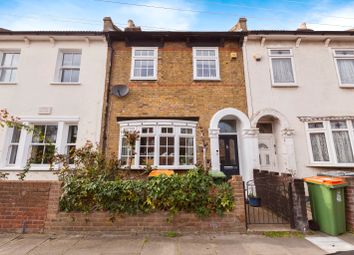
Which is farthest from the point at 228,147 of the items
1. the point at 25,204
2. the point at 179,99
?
the point at 25,204

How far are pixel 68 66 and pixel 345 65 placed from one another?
44.3 ft

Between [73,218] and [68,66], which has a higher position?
[68,66]

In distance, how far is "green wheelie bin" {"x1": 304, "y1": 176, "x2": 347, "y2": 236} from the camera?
4098mm

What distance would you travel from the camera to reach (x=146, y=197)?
4.24 metres

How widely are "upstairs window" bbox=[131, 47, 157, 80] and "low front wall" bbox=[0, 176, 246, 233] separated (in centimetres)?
619

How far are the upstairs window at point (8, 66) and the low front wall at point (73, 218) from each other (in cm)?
713

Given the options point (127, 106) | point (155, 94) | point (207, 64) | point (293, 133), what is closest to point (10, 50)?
point (127, 106)

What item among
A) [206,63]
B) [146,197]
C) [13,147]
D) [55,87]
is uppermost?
[206,63]

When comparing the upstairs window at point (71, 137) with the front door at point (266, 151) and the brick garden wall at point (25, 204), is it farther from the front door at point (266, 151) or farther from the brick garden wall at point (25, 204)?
the front door at point (266, 151)

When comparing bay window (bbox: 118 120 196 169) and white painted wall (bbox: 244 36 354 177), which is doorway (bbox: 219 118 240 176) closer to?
white painted wall (bbox: 244 36 354 177)

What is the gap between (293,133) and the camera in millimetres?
8070

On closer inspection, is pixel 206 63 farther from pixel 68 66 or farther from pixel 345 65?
pixel 68 66

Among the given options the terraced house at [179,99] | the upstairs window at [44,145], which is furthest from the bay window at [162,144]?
the upstairs window at [44,145]

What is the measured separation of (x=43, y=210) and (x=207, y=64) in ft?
27.5
